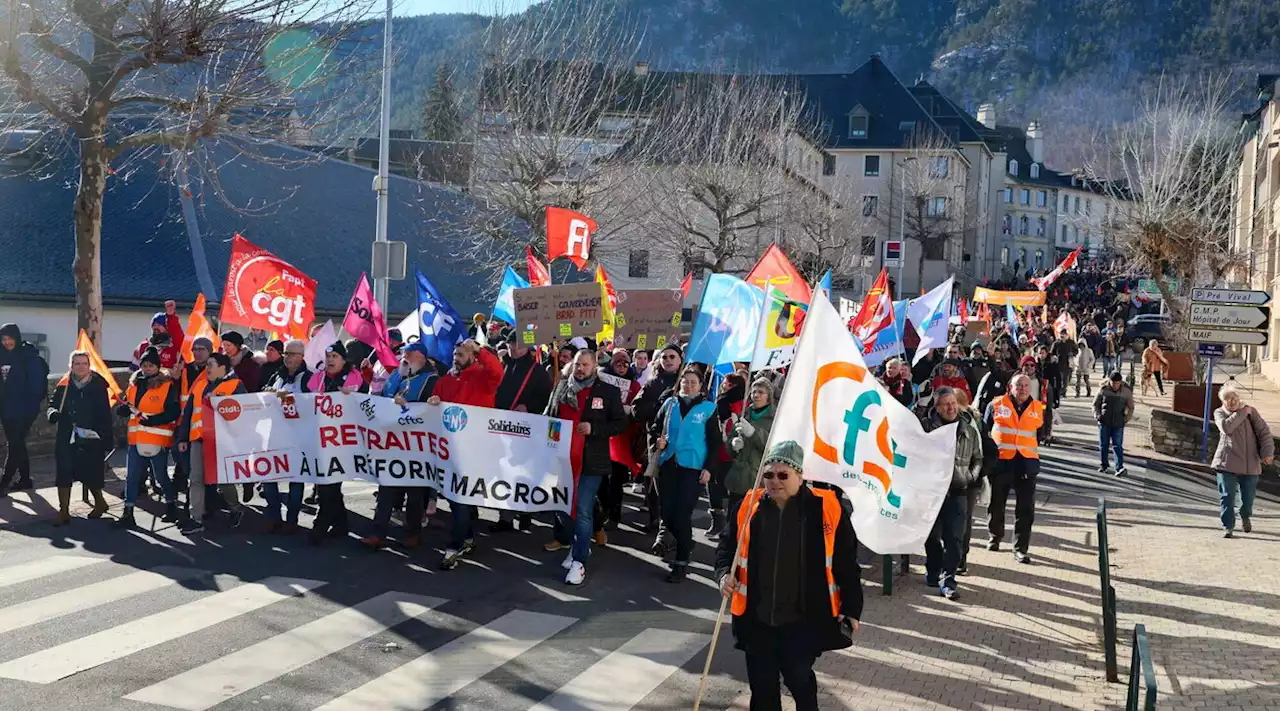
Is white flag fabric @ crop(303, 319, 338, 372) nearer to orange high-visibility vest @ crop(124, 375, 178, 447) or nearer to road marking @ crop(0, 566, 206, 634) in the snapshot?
orange high-visibility vest @ crop(124, 375, 178, 447)

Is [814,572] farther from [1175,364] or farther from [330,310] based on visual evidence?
[1175,364]

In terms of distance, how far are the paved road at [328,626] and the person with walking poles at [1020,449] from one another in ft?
10.6

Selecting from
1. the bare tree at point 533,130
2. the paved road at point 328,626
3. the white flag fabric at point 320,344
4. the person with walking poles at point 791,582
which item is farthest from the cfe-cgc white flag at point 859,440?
the bare tree at point 533,130

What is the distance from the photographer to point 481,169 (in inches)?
1302

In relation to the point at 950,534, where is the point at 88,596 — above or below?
below

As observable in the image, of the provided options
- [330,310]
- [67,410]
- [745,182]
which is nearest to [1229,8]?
[745,182]

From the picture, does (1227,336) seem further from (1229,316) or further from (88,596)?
(88,596)

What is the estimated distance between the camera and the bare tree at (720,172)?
4112cm

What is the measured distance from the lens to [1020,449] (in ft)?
39.9

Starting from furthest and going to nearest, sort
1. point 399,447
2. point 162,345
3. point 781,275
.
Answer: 1. point 781,275
2. point 162,345
3. point 399,447

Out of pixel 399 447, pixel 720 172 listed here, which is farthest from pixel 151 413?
pixel 720 172

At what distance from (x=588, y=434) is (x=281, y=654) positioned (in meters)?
3.25

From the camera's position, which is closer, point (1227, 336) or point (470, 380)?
point (470, 380)

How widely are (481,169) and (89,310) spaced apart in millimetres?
17364
